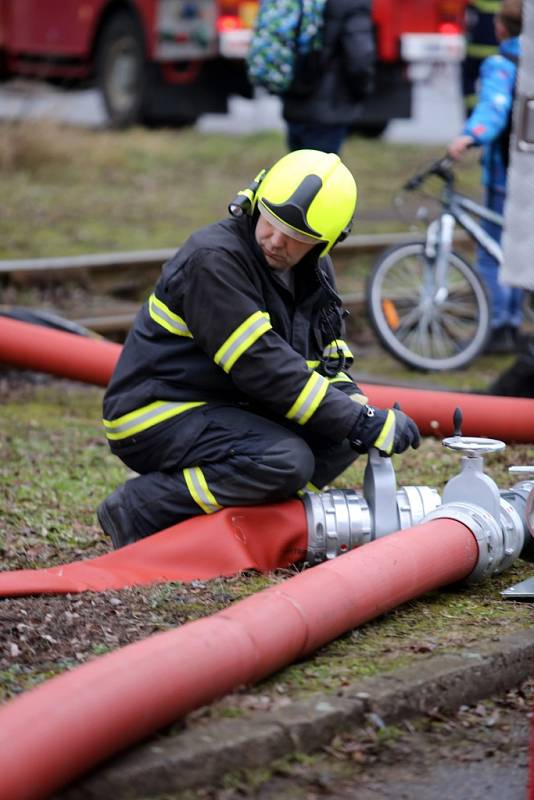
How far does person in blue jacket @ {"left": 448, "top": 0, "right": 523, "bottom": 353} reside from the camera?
24.7 ft

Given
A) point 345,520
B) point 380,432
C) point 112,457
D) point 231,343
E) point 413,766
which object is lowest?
point 112,457

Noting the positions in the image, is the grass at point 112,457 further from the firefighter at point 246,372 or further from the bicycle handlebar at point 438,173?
the bicycle handlebar at point 438,173

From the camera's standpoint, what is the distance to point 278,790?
3205 millimetres

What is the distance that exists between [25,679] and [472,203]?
5013 mm

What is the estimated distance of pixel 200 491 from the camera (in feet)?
15.0

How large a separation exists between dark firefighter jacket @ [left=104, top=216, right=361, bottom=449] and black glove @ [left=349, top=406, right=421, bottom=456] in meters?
0.04

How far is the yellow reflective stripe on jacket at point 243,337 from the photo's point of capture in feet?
14.3

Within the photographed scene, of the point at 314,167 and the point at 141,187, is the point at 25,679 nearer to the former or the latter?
the point at 314,167

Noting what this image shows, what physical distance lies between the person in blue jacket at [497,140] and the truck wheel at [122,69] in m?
6.06

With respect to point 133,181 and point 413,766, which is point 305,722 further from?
point 133,181

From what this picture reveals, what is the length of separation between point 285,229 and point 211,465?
789mm

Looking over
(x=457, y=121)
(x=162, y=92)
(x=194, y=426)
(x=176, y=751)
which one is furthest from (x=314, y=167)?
(x=457, y=121)

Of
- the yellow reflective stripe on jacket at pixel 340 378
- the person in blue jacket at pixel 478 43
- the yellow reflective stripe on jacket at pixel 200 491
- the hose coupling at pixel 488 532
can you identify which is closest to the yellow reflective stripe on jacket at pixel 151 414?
the yellow reflective stripe on jacket at pixel 200 491

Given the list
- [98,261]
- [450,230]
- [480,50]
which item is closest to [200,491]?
[450,230]
